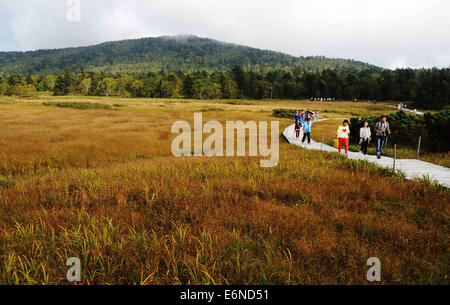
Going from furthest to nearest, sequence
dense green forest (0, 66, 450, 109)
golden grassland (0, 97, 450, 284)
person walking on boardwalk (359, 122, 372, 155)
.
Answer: dense green forest (0, 66, 450, 109) → person walking on boardwalk (359, 122, 372, 155) → golden grassland (0, 97, 450, 284)

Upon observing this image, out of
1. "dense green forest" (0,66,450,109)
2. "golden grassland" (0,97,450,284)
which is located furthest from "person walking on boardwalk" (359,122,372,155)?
"dense green forest" (0,66,450,109)

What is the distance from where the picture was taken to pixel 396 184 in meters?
6.70

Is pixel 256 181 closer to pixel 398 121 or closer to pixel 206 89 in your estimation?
pixel 398 121

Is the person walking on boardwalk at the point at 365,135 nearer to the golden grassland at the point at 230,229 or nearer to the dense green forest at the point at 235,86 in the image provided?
the golden grassland at the point at 230,229

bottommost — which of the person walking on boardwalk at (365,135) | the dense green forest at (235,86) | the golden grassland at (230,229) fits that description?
the golden grassland at (230,229)

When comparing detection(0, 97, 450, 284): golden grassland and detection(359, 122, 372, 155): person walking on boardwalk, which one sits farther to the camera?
detection(359, 122, 372, 155): person walking on boardwalk

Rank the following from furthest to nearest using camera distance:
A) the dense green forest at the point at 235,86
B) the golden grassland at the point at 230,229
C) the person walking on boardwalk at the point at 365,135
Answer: the dense green forest at the point at 235,86
the person walking on boardwalk at the point at 365,135
the golden grassland at the point at 230,229

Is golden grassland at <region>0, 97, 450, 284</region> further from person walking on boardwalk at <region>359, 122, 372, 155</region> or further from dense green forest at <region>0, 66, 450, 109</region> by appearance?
dense green forest at <region>0, 66, 450, 109</region>

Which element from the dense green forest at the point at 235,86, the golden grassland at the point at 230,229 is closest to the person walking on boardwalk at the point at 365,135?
the golden grassland at the point at 230,229

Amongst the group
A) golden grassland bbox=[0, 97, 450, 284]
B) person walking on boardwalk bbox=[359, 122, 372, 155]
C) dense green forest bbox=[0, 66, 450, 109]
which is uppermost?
dense green forest bbox=[0, 66, 450, 109]

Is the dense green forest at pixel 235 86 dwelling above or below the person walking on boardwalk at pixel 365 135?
above

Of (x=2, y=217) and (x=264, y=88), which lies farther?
(x=264, y=88)
